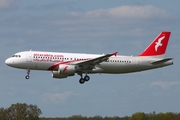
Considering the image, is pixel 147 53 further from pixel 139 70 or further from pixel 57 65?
pixel 57 65

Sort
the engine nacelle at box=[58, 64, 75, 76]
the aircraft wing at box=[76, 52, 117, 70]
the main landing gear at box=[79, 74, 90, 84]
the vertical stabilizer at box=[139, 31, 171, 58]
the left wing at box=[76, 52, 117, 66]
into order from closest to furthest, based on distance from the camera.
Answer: the left wing at box=[76, 52, 117, 66] < the aircraft wing at box=[76, 52, 117, 70] < the engine nacelle at box=[58, 64, 75, 76] < the main landing gear at box=[79, 74, 90, 84] < the vertical stabilizer at box=[139, 31, 171, 58]

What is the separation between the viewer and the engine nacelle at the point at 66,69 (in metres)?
102

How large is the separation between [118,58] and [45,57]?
1174cm

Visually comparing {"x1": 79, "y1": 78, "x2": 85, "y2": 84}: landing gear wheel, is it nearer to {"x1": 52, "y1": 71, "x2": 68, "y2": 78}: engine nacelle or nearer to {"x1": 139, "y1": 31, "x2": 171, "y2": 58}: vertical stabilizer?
{"x1": 52, "y1": 71, "x2": 68, "y2": 78}: engine nacelle

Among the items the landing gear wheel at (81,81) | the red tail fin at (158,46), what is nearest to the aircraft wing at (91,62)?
the landing gear wheel at (81,81)

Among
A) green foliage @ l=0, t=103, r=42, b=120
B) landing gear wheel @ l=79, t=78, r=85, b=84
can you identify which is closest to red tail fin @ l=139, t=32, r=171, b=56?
landing gear wheel @ l=79, t=78, r=85, b=84

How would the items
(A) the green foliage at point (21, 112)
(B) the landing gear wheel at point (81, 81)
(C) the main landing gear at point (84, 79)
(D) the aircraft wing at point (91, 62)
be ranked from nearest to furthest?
(D) the aircraft wing at point (91, 62) < (C) the main landing gear at point (84, 79) < (B) the landing gear wheel at point (81, 81) < (A) the green foliage at point (21, 112)

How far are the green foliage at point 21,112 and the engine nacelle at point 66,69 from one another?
48.1 meters

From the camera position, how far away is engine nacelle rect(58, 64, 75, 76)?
102 metres

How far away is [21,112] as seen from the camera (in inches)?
5901

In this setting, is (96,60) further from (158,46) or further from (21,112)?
(21,112)

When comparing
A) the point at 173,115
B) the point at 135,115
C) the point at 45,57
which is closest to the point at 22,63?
the point at 45,57

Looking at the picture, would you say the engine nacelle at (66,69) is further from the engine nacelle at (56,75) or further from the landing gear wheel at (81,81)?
the landing gear wheel at (81,81)

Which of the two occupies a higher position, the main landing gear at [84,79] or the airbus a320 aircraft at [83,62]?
the airbus a320 aircraft at [83,62]
